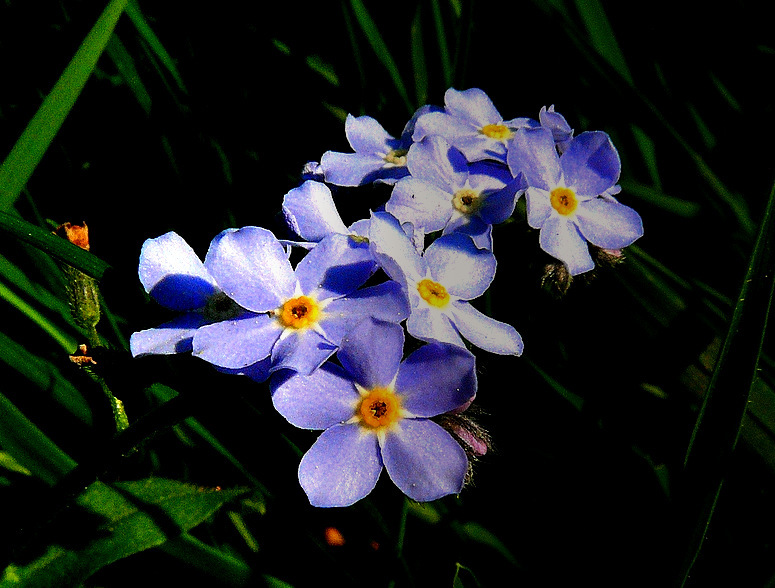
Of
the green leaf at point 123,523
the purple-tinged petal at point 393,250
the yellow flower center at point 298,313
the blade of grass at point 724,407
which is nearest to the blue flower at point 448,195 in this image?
the purple-tinged petal at point 393,250

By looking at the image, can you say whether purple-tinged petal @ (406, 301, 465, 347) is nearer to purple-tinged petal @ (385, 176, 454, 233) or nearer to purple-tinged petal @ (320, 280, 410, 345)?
purple-tinged petal @ (320, 280, 410, 345)

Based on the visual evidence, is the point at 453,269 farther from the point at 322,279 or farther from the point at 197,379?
the point at 197,379

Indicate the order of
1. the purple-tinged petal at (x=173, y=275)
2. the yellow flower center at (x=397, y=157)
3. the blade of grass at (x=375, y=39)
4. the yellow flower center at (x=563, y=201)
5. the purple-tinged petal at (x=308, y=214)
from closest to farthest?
the purple-tinged petal at (x=173, y=275)
the purple-tinged petal at (x=308, y=214)
the yellow flower center at (x=563, y=201)
the yellow flower center at (x=397, y=157)
the blade of grass at (x=375, y=39)

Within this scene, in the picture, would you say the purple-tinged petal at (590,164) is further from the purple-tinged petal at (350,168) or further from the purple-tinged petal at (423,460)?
the purple-tinged petal at (423,460)

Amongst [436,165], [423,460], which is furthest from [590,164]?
[423,460]

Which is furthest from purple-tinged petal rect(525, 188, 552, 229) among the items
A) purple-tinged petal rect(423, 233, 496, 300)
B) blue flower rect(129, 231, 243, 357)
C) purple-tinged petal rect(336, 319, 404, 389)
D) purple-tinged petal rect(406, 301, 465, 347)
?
blue flower rect(129, 231, 243, 357)
